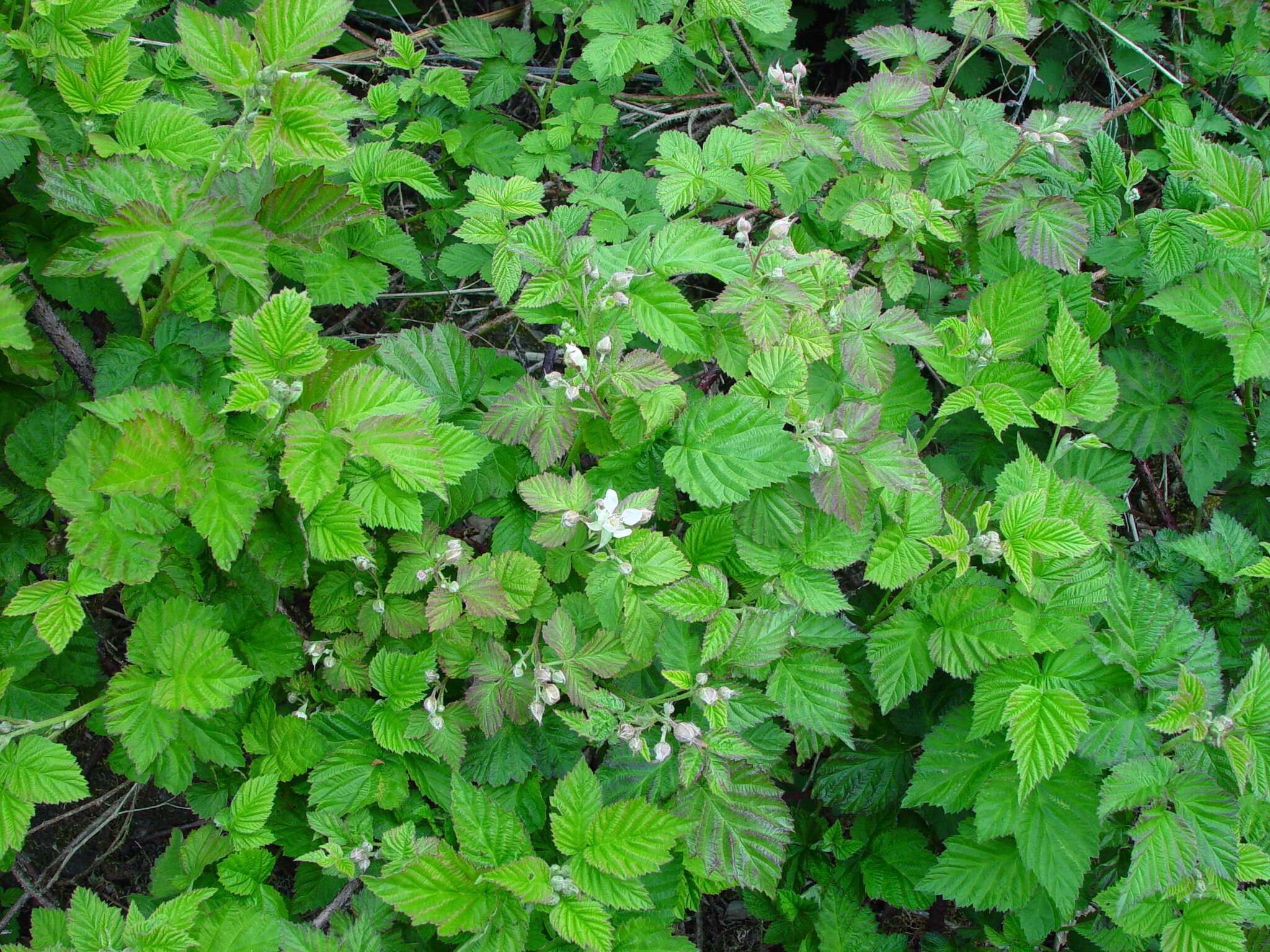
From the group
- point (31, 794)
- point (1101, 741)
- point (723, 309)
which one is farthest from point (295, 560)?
point (1101, 741)

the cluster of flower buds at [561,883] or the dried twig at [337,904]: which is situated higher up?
the cluster of flower buds at [561,883]

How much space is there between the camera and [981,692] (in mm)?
1913

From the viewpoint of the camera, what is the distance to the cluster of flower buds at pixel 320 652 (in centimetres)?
202

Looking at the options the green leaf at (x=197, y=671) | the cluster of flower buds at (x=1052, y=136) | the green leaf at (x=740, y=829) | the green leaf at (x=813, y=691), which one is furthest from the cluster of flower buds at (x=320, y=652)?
the cluster of flower buds at (x=1052, y=136)

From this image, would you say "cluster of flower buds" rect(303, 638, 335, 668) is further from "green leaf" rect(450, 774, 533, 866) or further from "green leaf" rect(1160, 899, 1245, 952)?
"green leaf" rect(1160, 899, 1245, 952)

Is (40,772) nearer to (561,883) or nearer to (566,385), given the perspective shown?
(561,883)

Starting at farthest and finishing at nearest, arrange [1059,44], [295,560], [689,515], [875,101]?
1. [1059,44]
2. [875,101]
3. [689,515]
4. [295,560]

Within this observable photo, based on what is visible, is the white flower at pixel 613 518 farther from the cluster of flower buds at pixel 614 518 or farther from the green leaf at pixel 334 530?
the green leaf at pixel 334 530

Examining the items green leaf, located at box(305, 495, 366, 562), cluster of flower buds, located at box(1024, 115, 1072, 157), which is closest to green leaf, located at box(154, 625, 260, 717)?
green leaf, located at box(305, 495, 366, 562)

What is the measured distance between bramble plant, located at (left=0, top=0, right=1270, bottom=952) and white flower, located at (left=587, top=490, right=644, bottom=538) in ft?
0.04

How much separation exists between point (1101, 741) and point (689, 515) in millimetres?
1059

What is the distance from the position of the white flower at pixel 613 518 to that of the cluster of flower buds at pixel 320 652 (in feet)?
2.59

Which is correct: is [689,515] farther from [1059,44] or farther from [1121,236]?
[1059,44]

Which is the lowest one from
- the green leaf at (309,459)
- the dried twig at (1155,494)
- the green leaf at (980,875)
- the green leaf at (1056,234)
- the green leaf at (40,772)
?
the green leaf at (980,875)
